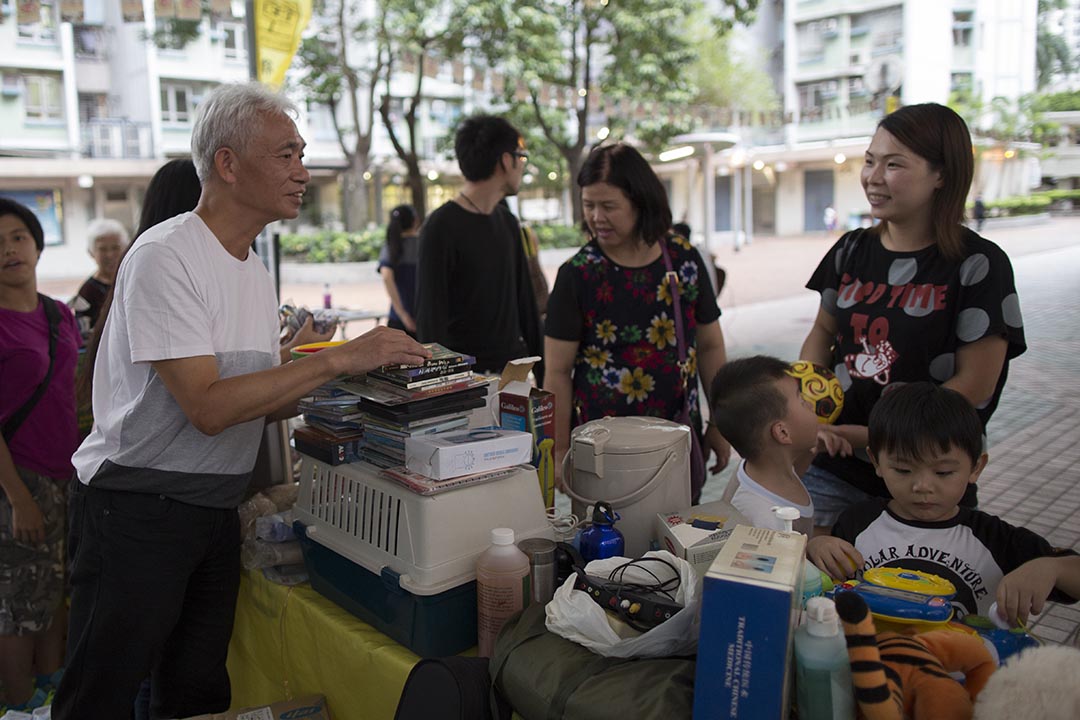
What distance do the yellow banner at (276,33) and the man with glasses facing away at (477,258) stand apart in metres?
1.88

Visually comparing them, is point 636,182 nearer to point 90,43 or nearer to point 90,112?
point 90,112

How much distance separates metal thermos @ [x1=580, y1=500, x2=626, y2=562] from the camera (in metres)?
1.63

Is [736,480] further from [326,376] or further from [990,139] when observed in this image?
[990,139]

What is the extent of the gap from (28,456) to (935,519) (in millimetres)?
2692

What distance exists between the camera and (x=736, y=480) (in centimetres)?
205

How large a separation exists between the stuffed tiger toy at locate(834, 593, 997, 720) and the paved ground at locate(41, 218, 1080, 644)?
1209 millimetres

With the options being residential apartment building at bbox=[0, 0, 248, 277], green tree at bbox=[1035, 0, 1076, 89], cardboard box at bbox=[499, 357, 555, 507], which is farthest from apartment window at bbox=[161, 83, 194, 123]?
green tree at bbox=[1035, 0, 1076, 89]

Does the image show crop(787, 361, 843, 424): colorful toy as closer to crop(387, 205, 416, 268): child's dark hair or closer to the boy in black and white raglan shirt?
the boy in black and white raglan shirt

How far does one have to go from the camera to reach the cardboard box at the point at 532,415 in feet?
6.15

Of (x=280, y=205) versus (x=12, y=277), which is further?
(x=12, y=277)

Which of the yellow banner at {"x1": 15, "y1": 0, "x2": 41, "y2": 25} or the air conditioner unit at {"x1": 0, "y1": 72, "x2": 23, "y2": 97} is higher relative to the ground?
the air conditioner unit at {"x1": 0, "y1": 72, "x2": 23, "y2": 97}

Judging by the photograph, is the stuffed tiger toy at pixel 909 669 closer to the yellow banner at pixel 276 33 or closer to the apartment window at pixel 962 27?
the yellow banner at pixel 276 33

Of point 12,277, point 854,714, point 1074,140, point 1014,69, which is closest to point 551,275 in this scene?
point 12,277

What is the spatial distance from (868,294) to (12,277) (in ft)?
8.62
